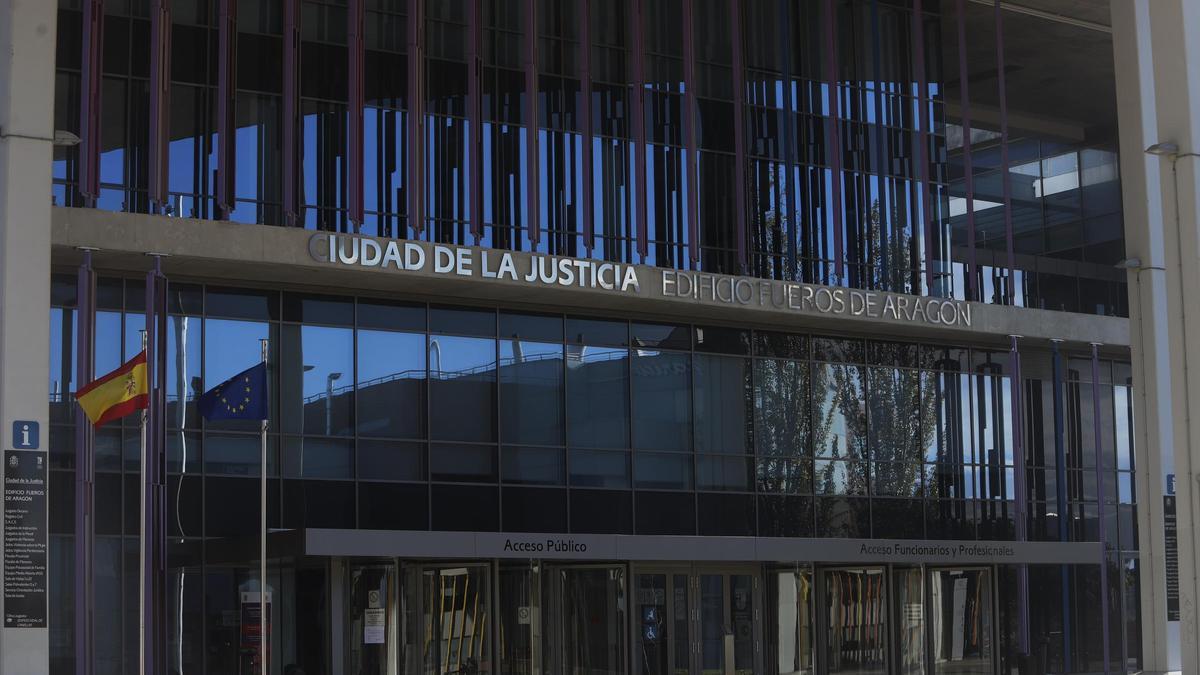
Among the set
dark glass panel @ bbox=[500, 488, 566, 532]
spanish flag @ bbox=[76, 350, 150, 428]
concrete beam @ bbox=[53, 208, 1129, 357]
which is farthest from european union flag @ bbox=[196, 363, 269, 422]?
dark glass panel @ bbox=[500, 488, 566, 532]

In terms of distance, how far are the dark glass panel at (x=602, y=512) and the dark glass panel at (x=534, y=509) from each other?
0.96 feet

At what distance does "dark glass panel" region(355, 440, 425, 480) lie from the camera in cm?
2792

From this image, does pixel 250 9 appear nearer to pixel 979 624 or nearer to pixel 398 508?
pixel 398 508

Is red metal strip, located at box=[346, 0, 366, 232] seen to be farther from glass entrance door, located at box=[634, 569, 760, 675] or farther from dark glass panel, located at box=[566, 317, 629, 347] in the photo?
glass entrance door, located at box=[634, 569, 760, 675]

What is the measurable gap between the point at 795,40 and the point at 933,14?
406 centimetres

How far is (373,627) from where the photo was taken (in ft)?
90.3

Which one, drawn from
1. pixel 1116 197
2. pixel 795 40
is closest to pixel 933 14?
pixel 795 40

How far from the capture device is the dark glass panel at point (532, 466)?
96.4ft

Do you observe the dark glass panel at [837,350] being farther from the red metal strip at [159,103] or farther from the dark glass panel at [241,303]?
the red metal strip at [159,103]

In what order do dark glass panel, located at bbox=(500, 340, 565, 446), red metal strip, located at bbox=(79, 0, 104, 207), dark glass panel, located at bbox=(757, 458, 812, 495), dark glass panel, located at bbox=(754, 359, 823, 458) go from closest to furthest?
red metal strip, located at bbox=(79, 0, 104, 207)
dark glass panel, located at bbox=(500, 340, 565, 446)
dark glass panel, located at bbox=(757, 458, 812, 495)
dark glass panel, located at bbox=(754, 359, 823, 458)

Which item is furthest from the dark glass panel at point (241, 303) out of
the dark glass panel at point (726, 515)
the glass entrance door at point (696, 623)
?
the dark glass panel at point (726, 515)

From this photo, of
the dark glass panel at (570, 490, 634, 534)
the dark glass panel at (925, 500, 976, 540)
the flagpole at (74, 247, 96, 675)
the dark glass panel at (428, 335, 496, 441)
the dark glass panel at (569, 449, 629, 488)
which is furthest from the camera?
the dark glass panel at (925, 500, 976, 540)

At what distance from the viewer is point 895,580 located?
34500mm

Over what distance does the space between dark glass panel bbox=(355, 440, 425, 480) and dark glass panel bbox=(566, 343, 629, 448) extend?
3.16 metres
